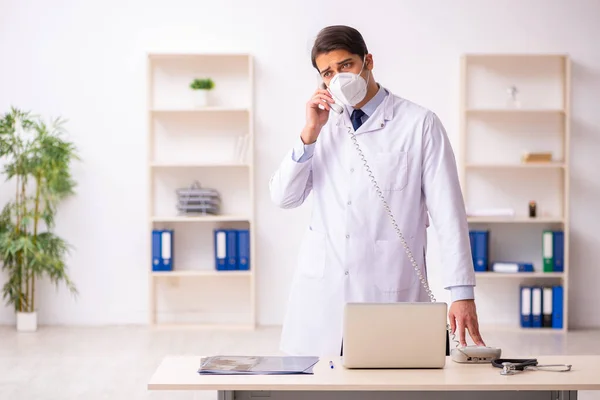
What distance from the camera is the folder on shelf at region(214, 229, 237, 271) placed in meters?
6.24

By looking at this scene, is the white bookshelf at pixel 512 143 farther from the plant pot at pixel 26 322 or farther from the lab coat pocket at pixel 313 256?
the lab coat pocket at pixel 313 256

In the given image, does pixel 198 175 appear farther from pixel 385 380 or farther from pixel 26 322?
pixel 385 380

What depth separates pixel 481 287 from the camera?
6.47m

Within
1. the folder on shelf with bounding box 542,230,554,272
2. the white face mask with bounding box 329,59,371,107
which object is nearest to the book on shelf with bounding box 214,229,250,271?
the folder on shelf with bounding box 542,230,554,272

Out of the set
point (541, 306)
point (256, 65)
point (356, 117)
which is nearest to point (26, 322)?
point (256, 65)

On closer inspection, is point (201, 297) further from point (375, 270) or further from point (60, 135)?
point (375, 270)

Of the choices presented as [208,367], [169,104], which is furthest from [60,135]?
[208,367]

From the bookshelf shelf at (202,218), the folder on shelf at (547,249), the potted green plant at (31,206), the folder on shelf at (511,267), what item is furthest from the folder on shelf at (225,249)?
the folder on shelf at (547,249)

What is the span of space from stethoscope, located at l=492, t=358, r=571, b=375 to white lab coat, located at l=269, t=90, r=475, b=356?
1.39 ft

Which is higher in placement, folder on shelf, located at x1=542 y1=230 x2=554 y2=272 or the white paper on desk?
folder on shelf, located at x1=542 y1=230 x2=554 y2=272

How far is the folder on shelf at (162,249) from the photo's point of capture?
6211mm

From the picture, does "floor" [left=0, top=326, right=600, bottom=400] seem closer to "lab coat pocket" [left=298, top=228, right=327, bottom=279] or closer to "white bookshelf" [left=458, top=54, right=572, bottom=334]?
"white bookshelf" [left=458, top=54, right=572, bottom=334]

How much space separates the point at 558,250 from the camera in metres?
6.25

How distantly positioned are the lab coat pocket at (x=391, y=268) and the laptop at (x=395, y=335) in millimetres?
442
